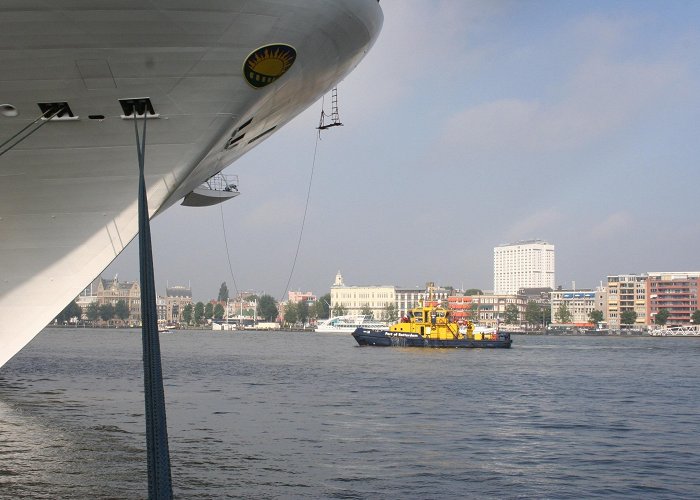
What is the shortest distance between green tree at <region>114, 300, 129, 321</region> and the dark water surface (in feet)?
530

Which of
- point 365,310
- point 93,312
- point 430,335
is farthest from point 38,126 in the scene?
point 93,312

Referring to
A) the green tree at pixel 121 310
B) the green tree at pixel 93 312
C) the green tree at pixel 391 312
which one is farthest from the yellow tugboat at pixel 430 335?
the green tree at pixel 93 312

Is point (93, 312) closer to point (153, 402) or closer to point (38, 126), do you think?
point (38, 126)

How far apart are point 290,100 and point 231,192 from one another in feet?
24.9

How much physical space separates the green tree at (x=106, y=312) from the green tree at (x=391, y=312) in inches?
2409

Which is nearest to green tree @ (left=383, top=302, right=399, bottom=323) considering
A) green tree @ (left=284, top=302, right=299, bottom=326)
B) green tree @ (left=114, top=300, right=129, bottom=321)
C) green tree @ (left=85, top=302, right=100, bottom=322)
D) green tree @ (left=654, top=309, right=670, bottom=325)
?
green tree @ (left=284, top=302, right=299, bottom=326)

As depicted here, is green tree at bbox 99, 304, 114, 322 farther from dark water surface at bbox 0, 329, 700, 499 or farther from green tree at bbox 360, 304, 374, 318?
dark water surface at bbox 0, 329, 700, 499

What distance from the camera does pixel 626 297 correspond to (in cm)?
18450

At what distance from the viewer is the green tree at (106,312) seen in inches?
7525

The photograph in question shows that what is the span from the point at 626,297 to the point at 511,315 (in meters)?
25.4

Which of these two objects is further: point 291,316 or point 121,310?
point 121,310

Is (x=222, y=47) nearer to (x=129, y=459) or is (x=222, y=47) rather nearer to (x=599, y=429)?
(x=129, y=459)

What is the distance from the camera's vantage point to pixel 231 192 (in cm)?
2153

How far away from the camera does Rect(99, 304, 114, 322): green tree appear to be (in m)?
191
